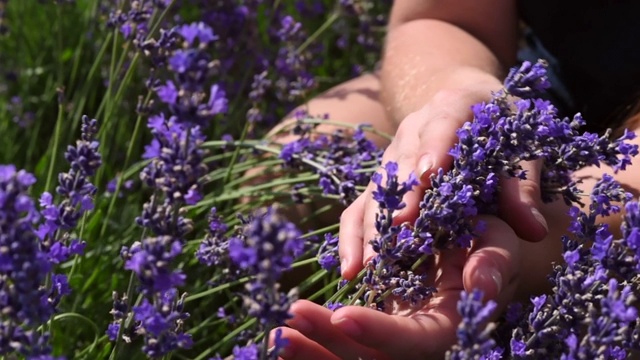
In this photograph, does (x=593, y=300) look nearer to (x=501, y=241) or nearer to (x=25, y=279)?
(x=501, y=241)

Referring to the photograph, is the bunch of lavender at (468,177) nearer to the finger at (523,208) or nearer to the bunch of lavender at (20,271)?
the finger at (523,208)

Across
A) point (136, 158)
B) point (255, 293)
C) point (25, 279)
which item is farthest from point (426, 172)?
point (136, 158)

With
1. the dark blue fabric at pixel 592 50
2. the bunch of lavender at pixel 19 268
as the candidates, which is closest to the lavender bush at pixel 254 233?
the bunch of lavender at pixel 19 268

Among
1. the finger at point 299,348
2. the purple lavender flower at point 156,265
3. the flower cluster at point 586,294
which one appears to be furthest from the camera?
the finger at point 299,348

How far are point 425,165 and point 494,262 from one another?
0.56ft

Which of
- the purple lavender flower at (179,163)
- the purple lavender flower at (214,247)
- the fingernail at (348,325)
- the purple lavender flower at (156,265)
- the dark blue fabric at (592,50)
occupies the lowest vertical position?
the dark blue fabric at (592,50)

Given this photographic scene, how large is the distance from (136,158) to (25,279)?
4.95ft

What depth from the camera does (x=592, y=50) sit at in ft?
6.62

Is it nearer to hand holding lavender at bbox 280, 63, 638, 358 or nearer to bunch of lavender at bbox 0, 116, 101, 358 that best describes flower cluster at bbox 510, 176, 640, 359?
hand holding lavender at bbox 280, 63, 638, 358

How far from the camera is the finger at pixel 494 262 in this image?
1.13 m

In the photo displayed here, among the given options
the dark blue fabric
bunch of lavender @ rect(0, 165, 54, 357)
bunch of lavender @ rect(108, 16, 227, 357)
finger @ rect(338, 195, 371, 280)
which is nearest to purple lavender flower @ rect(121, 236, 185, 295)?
bunch of lavender @ rect(108, 16, 227, 357)

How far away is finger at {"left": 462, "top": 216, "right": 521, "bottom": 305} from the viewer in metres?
1.13

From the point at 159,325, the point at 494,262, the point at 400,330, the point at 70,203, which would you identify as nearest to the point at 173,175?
the point at 159,325

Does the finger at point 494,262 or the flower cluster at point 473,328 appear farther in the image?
the finger at point 494,262
